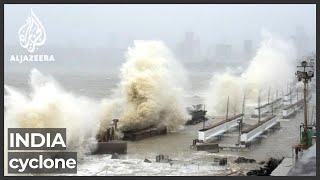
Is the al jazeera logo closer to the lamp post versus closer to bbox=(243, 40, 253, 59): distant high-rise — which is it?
bbox=(243, 40, 253, 59): distant high-rise

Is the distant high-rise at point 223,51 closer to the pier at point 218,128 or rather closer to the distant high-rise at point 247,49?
the distant high-rise at point 247,49

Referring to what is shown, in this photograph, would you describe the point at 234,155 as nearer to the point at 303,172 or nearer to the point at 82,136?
the point at 303,172

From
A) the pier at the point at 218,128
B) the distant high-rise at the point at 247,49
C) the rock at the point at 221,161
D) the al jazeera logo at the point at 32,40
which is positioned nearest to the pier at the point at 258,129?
the pier at the point at 218,128

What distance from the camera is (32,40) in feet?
17.5

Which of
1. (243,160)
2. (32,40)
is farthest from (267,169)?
(32,40)

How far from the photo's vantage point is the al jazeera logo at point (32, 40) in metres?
5.32

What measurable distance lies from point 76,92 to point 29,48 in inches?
19.7

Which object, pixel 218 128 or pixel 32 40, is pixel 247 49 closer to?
pixel 218 128

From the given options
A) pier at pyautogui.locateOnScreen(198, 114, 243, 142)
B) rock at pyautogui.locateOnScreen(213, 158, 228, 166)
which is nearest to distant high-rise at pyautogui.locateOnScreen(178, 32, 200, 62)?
pier at pyautogui.locateOnScreen(198, 114, 243, 142)

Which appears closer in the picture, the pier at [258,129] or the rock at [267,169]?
the rock at [267,169]

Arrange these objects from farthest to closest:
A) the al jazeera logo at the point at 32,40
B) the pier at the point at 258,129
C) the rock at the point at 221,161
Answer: the pier at the point at 258,129 → the rock at the point at 221,161 → the al jazeera logo at the point at 32,40

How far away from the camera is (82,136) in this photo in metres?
5.44

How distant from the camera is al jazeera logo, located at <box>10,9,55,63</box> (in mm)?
5316

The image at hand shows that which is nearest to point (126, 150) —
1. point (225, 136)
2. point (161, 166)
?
point (161, 166)
